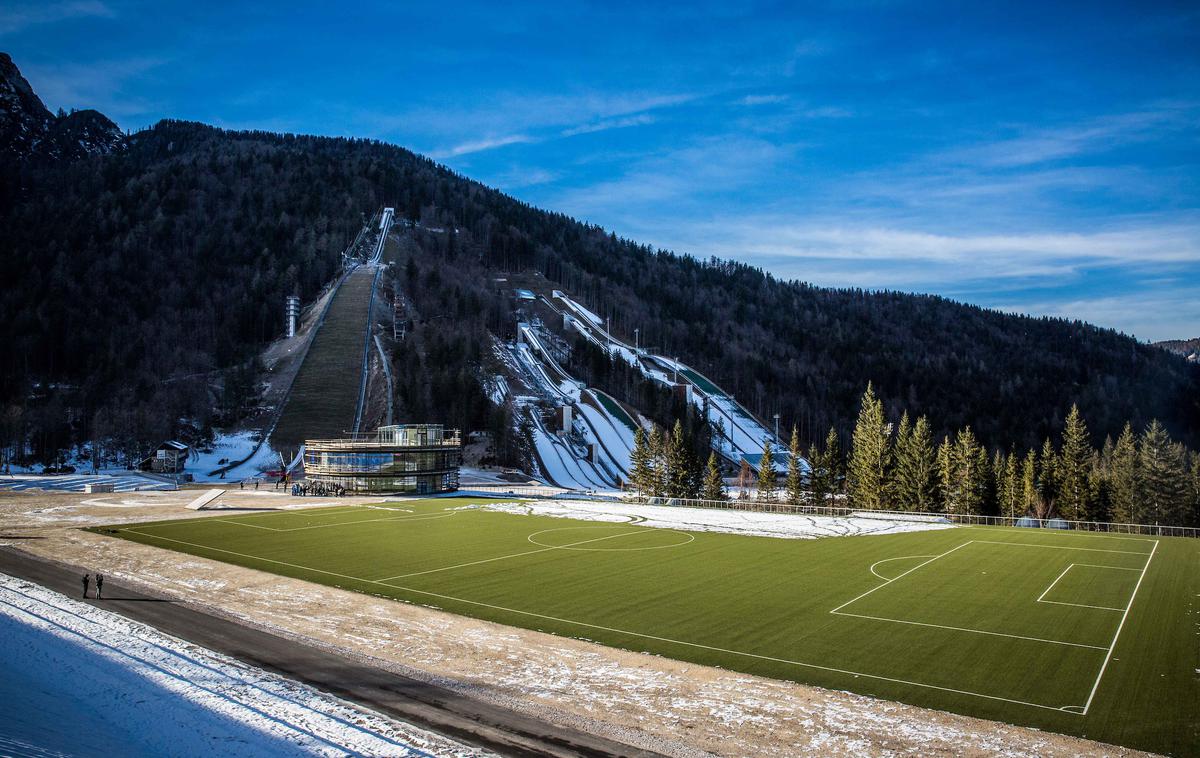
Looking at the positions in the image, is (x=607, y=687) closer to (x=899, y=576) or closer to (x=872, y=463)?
(x=899, y=576)

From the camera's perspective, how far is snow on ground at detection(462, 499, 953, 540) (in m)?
46.1

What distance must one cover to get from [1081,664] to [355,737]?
61.4 ft

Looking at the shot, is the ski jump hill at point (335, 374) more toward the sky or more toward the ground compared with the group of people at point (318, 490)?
more toward the sky

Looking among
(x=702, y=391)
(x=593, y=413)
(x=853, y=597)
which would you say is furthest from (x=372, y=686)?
(x=702, y=391)

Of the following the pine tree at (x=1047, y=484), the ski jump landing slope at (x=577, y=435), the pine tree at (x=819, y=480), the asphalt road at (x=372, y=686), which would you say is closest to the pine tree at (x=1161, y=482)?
the pine tree at (x=1047, y=484)

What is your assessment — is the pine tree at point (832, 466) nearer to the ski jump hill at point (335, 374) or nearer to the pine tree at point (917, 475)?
the pine tree at point (917, 475)

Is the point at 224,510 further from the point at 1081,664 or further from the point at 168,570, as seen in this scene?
the point at 1081,664

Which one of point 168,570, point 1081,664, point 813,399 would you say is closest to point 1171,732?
point 1081,664

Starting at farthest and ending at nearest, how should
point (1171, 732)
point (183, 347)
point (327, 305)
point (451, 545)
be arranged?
1. point (327, 305)
2. point (183, 347)
3. point (451, 545)
4. point (1171, 732)

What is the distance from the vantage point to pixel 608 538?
42875 mm

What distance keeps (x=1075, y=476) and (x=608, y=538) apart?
44825 millimetres

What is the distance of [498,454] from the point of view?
3954 inches

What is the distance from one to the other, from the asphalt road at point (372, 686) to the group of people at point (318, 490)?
39.9m

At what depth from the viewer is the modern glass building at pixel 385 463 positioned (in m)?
69.7
